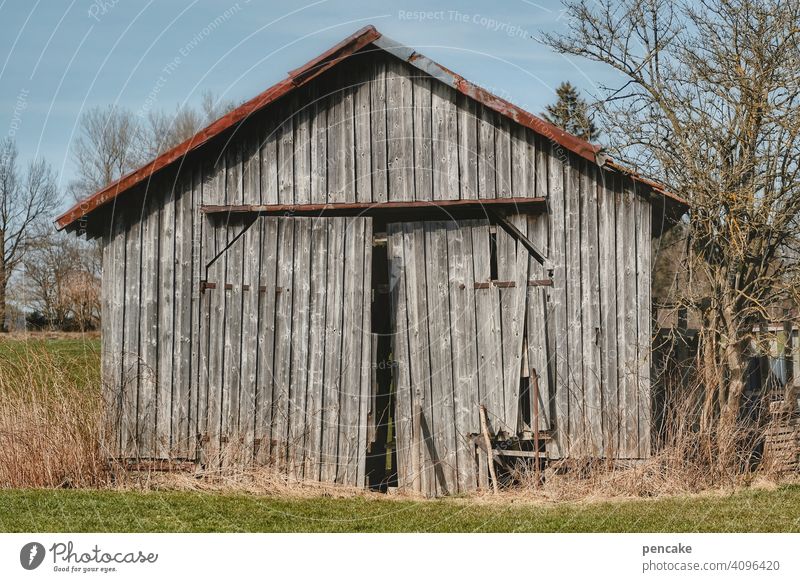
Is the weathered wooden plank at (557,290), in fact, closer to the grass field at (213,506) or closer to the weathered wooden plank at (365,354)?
the grass field at (213,506)

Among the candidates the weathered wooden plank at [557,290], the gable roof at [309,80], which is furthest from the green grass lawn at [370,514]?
the gable roof at [309,80]

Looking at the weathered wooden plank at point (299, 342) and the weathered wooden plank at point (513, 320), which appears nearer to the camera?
the weathered wooden plank at point (513, 320)

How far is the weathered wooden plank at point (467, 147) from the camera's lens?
11.9 metres

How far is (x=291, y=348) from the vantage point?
12070mm

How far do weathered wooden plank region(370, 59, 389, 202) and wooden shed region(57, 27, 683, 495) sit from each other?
29 mm

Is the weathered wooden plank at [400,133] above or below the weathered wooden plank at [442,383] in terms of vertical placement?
above

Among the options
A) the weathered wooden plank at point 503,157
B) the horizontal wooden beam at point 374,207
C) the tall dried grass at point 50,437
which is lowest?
the tall dried grass at point 50,437

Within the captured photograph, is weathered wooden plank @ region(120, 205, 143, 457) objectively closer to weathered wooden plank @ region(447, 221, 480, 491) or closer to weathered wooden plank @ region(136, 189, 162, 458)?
weathered wooden plank @ region(136, 189, 162, 458)

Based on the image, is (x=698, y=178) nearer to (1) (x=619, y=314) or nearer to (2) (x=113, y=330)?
(1) (x=619, y=314)

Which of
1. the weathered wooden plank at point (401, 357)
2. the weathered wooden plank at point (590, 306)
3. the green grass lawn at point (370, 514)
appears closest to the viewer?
the green grass lawn at point (370, 514)

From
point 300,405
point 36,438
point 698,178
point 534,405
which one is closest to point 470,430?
point 534,405

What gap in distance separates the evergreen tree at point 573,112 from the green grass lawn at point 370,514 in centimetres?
534

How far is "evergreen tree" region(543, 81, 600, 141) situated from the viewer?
13148 mm
